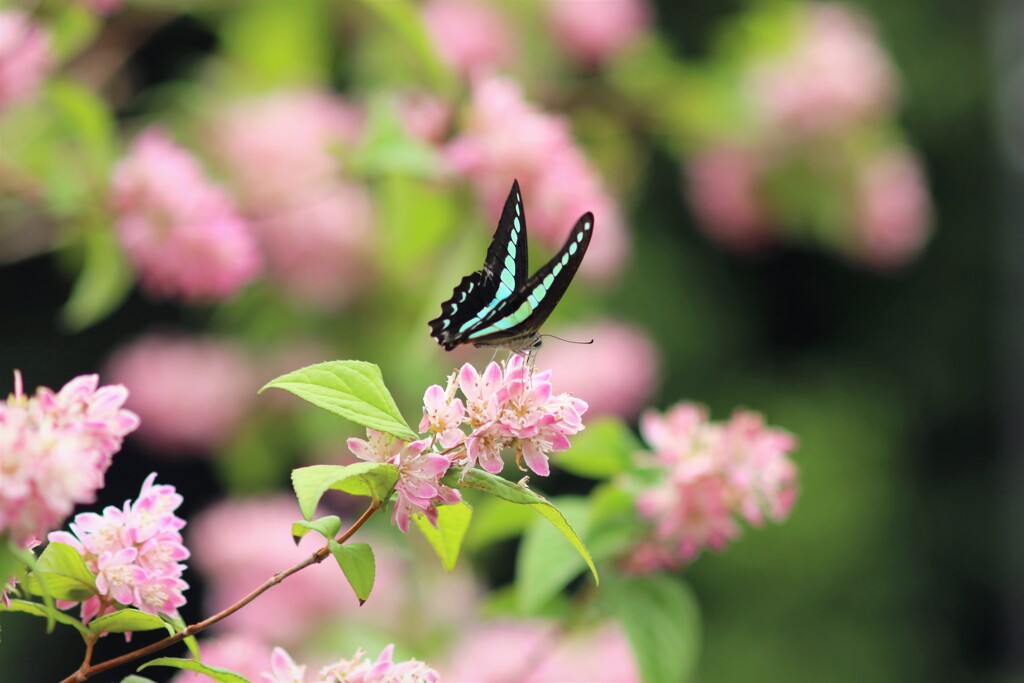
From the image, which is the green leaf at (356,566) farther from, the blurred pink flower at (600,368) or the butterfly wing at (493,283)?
the blurred pink flower at (600,368)

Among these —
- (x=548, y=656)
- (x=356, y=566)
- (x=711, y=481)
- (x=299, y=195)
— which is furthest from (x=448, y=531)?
(x=299, y=195)

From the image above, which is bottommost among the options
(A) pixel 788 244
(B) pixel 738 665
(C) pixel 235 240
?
(B) pixel 738 665

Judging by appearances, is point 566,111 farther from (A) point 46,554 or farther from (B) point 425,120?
(A) point 46,554

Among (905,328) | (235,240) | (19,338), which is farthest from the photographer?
(905,328)

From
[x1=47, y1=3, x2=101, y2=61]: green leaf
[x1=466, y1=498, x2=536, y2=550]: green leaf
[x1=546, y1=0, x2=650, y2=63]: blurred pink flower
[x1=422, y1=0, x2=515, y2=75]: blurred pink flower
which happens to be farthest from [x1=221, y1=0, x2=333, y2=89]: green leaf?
[x1=466, y1=498, x2=536, y2=550]: green leaf

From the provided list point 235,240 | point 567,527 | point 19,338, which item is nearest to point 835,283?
point 19,338

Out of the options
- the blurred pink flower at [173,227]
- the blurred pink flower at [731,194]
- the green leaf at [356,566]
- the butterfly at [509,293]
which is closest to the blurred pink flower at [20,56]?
the blurred pink flower at [173,227]

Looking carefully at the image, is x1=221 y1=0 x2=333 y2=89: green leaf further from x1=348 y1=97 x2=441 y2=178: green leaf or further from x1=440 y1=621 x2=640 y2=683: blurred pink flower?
x1=440 y1=621 x2=640 y2=683: blurred pink flower

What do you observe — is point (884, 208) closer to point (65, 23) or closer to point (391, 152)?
Answer: point (391, 152)
